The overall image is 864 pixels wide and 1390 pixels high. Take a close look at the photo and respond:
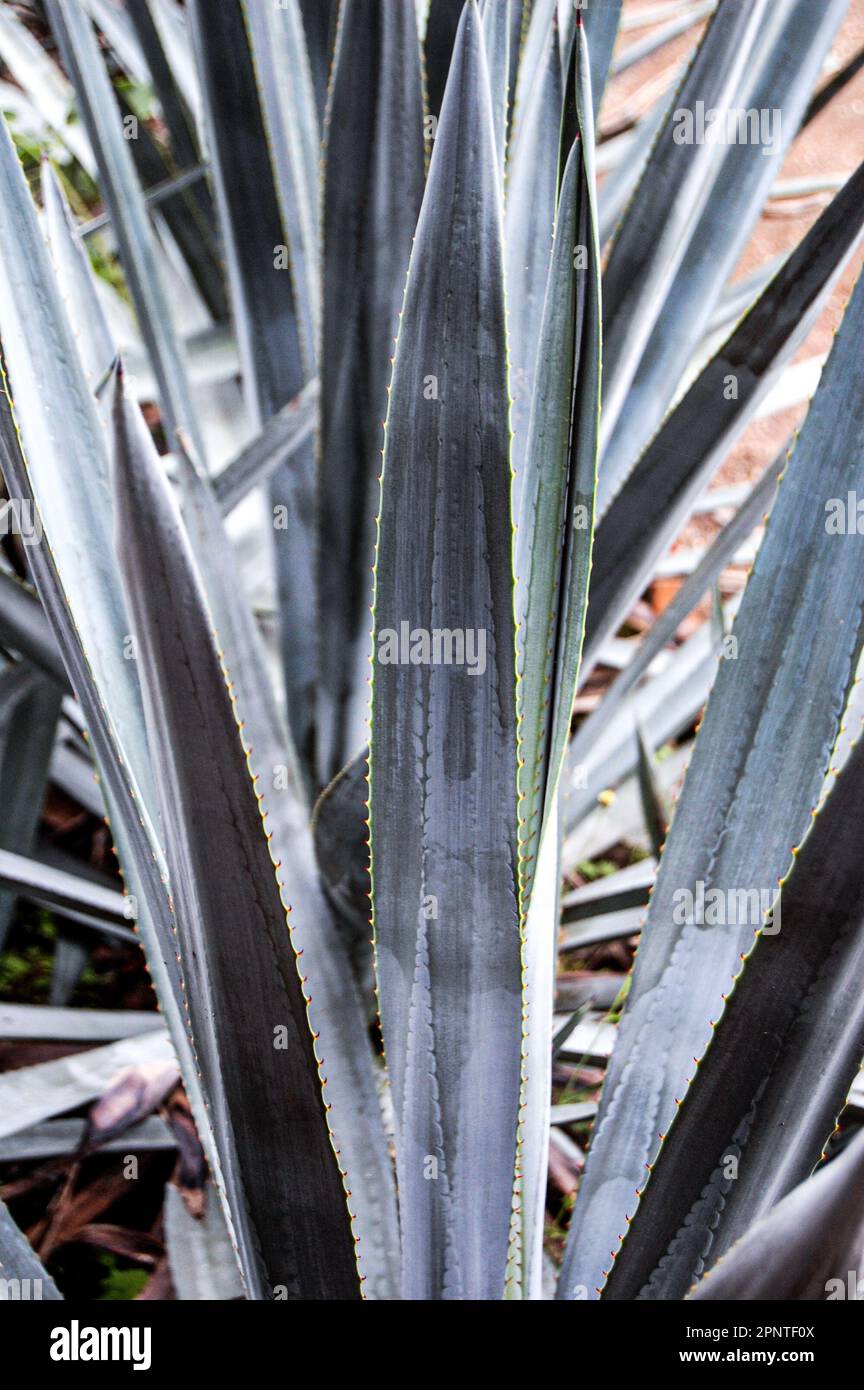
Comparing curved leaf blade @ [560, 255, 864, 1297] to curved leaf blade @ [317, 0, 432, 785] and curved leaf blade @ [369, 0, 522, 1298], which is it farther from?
curved leaf blade @ [317, 0, 432, 785]

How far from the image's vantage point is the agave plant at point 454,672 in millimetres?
429

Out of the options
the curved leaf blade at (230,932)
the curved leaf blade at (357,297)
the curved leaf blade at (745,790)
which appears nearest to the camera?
the curved leaf blade at (230,932)

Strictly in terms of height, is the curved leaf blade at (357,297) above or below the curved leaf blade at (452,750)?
above

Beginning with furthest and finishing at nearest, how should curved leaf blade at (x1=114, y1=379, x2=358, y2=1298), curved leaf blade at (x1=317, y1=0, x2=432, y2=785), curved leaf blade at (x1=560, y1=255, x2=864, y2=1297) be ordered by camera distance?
1. curved leaf blade at (x1=317, y1=0, x2=432, y2=785)
2. curved leaf blade at (x1=560, y1=255, x2=864, y2=1297)
3. curved leaf blade at (x1=114, y1=379, x2=358, y2=1298)

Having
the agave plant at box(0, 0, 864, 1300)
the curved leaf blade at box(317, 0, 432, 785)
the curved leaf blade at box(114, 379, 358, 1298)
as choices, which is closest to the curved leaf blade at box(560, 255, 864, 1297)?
the agave plant at box(0, 0, 864, 1300)

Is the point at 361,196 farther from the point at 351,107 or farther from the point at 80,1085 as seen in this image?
the point at 80,1085

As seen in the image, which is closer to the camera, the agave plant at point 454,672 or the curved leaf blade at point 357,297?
the agave plant at point 454,672

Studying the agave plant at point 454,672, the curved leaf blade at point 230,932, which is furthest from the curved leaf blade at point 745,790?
the curved leaf blade at point 230,932

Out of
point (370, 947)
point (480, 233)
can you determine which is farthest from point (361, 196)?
point (370, 947)

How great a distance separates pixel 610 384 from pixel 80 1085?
1.88 feet

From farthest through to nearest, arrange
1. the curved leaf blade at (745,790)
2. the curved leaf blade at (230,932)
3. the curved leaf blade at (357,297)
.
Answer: the curved leaf blade at (357,297)
the curved leaf blade at (745,790)
the curved leaf blade at (230,932)

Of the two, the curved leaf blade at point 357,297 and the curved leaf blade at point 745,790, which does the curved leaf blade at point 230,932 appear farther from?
the curved leaf blade at point 357,297

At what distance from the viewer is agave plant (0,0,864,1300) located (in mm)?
429

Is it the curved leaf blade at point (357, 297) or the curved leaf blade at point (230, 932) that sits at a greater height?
the curved leaf blade at point (357, 297)
